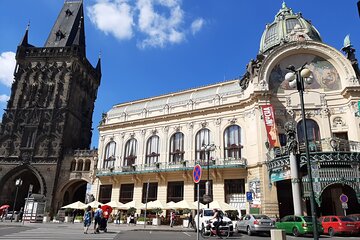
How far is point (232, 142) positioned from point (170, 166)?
807 cm

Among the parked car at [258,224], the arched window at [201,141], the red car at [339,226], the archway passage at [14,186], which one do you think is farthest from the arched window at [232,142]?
the archway passage at [14,186]

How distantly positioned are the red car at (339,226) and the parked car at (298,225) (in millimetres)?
1240

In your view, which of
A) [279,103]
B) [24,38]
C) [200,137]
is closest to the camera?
[279,103]

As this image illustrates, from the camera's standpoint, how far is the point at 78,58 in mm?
49375

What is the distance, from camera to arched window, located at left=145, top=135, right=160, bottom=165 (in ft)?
120

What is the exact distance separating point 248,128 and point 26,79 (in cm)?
3922

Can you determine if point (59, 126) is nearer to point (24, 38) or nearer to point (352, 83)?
point (24, 38)

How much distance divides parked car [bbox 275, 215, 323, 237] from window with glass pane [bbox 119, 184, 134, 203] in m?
21.0

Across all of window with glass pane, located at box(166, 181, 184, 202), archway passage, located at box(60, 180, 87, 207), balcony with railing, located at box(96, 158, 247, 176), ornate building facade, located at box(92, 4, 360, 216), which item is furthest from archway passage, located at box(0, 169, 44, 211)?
window with glass pane, located at box(166, 181, 184, 202)

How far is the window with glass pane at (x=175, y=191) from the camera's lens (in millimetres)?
33125

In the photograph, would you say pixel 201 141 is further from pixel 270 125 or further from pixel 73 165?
pixel 73 165

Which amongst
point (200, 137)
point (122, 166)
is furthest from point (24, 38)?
point (200, 137)

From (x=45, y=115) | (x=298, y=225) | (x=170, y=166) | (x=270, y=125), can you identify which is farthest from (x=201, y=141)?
(x=45, y=115)

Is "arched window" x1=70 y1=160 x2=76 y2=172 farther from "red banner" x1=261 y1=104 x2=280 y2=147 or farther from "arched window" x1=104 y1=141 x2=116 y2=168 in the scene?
"red banner" x1=261 y1=104 x2=280 y2=147
